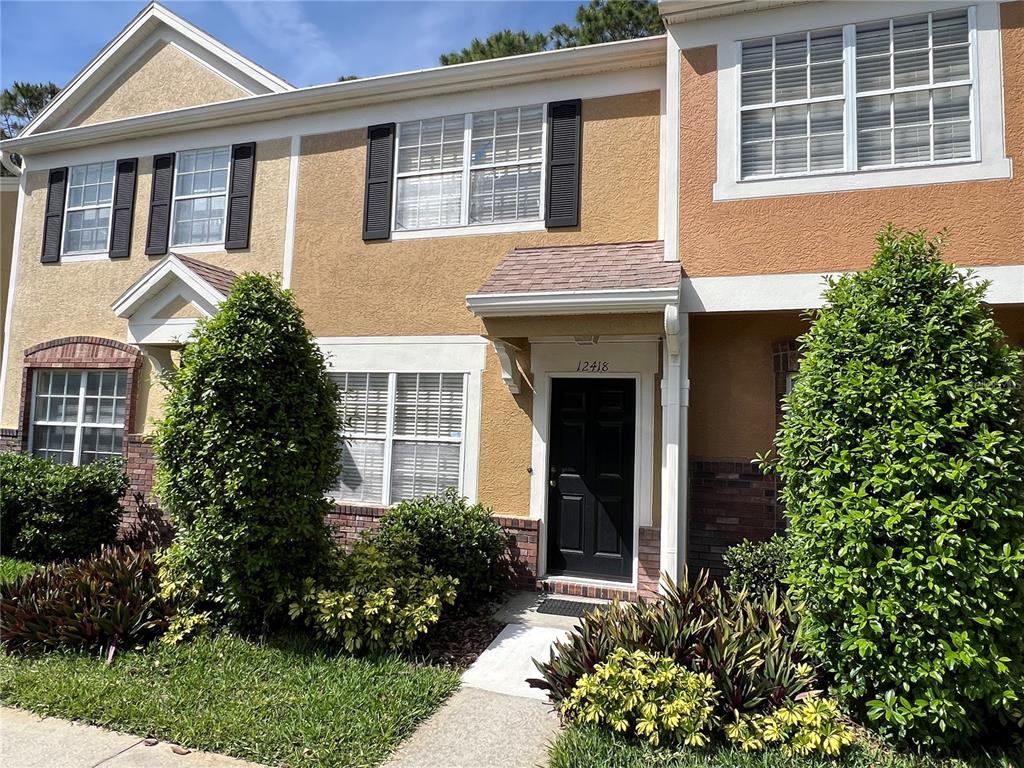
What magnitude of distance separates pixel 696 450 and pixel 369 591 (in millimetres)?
3705

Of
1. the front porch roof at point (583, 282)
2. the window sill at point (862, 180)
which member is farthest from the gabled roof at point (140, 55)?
the window sill at point (862, 180)

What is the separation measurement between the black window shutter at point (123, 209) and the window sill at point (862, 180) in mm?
8722

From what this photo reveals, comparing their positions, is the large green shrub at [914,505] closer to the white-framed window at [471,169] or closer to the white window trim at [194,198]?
the white-framed window at [471,169]

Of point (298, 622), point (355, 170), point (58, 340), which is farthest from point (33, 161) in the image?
point (298, 622)

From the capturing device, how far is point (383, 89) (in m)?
8.29

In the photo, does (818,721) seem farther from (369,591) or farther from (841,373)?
(369,591)

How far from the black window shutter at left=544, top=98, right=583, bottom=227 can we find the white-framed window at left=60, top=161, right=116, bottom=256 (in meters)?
7.20

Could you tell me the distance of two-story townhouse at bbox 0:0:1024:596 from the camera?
5.98 metres

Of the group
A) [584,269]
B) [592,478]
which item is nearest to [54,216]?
[584,269]

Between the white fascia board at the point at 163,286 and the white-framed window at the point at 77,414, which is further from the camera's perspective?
the white-framed window at the point at 77,414

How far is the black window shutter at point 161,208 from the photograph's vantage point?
9.55 m

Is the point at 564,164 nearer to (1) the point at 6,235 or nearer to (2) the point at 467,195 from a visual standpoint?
(2) the point at 467,195

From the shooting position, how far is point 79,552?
8273 millimetres

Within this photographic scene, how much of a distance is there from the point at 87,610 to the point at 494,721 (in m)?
3.66
